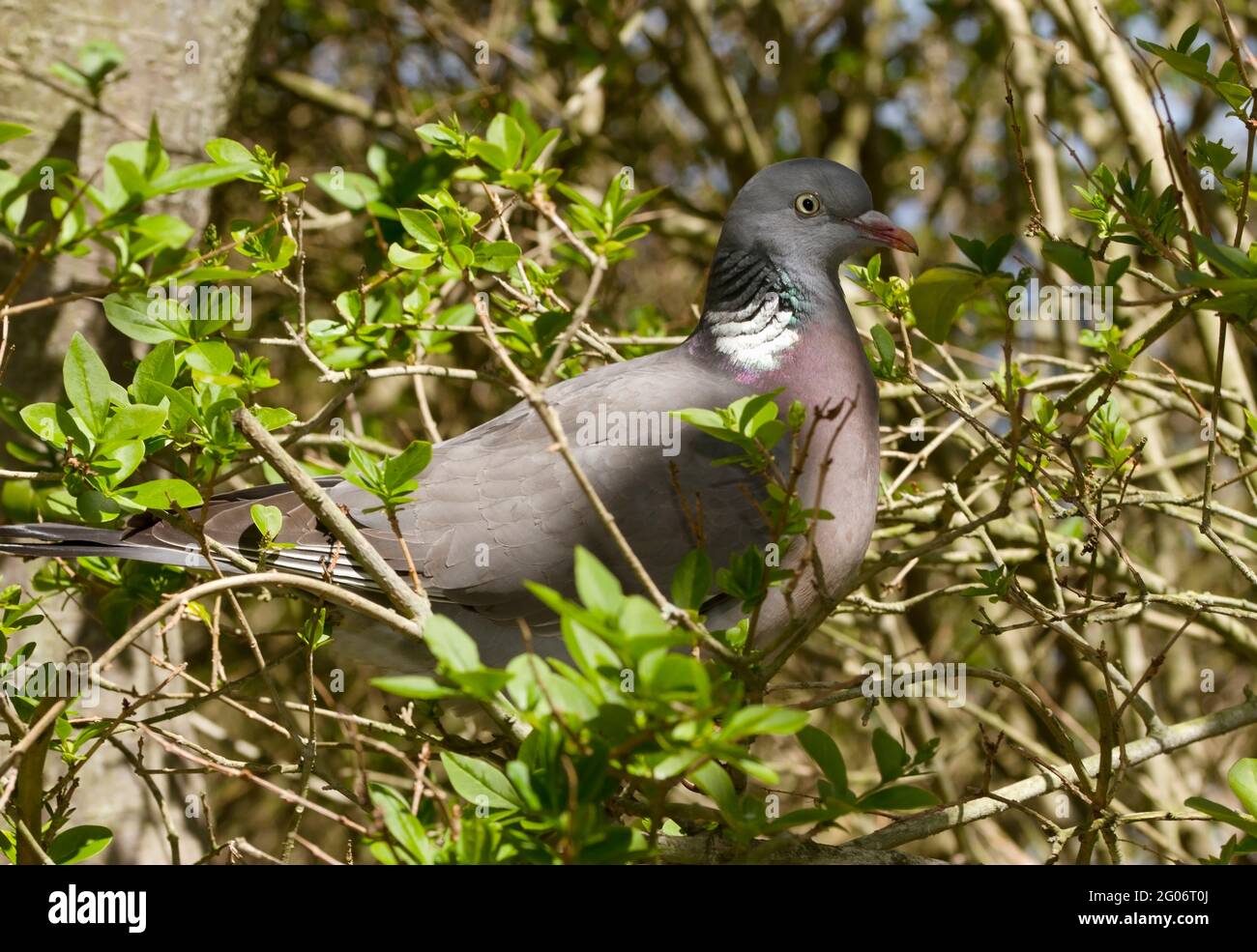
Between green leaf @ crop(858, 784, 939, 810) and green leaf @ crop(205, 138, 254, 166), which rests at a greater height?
green leaf @ crop(205, 138, 254, 166)

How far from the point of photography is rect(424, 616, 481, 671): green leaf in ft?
4.98

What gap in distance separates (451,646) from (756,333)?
1.73 meters

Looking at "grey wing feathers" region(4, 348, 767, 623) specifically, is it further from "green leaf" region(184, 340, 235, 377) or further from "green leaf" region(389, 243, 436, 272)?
"green leaf" region(184, 340, 235, 377)

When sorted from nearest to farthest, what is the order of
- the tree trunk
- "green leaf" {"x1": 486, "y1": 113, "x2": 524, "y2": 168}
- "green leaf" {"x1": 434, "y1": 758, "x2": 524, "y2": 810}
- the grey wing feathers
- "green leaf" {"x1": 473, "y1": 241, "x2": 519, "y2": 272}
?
"green leaf" {"x1": 434, "y1": 758, "x2": 524, "y2": 810}, "green leaf" {"x1": 473, "y1": 241, "x2": 519, "y2": 272}, "green leaf" {"x1": 486, "y1": 113, "x2": 524, "y2": 168}, the grey wing feathers, the tree trunk

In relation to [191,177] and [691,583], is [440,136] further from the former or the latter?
[691,583]

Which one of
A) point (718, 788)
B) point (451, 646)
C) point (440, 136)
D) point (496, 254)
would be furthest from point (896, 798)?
point (440, 136)

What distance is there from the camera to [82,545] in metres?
2.57

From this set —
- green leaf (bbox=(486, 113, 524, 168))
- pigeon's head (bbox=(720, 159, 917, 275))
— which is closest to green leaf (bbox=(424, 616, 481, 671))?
green leaf (bbox=(486, 113, 524, 168))

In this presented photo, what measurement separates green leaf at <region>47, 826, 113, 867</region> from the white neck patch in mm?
1775

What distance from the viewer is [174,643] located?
5383 mm

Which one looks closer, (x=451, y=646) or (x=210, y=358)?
(x=451, y=646)

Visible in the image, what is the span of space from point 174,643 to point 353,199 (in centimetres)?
283
